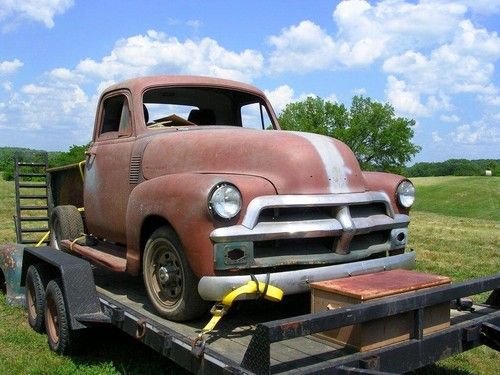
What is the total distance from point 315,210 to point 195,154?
0.95 metres

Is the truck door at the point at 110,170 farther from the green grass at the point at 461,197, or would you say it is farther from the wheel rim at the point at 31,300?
the green grass at the point at 461,197

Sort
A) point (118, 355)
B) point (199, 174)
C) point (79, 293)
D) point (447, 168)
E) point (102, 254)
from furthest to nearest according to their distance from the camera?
point (447, 168), point (102, 254), point (118, 355), point (79, 293), point (199, 174)

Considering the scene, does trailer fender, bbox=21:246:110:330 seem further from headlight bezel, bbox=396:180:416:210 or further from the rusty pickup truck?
headlight bezel, bbox=396:180:416:210

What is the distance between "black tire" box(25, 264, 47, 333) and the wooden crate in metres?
2.69

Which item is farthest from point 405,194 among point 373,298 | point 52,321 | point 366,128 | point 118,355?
point 366,128

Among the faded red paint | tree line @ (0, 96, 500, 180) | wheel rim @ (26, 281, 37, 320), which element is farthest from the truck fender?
tree line @ (0, 96, 500, 180)

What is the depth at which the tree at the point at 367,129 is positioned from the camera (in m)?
57.2

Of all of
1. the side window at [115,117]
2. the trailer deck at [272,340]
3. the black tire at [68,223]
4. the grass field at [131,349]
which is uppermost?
the side window at [115,117]

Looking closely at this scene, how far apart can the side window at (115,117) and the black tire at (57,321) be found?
1.43m

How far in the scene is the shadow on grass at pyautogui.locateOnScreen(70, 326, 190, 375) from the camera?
430 centimetres

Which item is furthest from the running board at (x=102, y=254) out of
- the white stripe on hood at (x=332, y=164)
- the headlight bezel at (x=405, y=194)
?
the headlight bezel at (x=405, y=194)

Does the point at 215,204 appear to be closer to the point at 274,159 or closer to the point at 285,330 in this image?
the point at 274,159

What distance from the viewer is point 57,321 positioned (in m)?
4.50

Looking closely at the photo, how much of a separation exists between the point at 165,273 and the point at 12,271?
9.79ft
